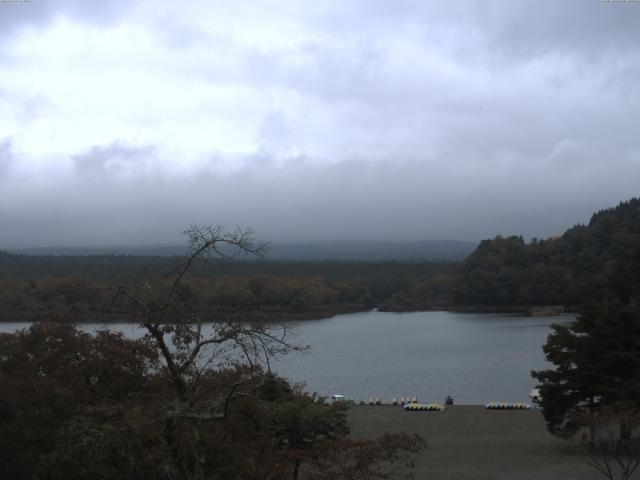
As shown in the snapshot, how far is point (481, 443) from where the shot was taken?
59.1 ft

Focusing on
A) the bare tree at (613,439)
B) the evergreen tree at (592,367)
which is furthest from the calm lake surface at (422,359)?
the bare tree at (613,439)

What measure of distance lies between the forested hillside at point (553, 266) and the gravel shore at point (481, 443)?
1756 inches

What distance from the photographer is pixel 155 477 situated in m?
6.85

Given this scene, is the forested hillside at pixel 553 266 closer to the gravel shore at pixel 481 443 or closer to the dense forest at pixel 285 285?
the dense forest at pixel 285 285

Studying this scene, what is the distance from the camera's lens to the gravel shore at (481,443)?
14586mm

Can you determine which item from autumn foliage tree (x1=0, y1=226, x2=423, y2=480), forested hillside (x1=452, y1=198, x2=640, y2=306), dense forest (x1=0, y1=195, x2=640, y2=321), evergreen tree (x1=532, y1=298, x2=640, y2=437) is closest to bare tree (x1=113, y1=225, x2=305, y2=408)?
autumn foliage tree (x1=0, y1=226, x2=423, y2=480)

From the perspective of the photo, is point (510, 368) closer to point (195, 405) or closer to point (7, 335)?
point (7, 335)

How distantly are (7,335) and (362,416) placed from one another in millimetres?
13917

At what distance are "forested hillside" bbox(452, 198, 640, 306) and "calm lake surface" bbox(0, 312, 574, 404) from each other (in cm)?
785

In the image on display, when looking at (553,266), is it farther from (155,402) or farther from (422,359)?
(155,402)

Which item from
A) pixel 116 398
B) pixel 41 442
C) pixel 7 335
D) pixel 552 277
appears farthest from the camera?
pixel 552 277

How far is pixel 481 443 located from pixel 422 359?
67.3 feet

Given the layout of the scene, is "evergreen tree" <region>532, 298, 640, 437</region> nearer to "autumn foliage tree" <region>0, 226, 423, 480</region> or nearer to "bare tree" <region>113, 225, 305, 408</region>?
"autumn foliage tree" <region>0, 226, 423, 480</region>

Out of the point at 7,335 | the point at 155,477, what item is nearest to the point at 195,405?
the point at 155,477
